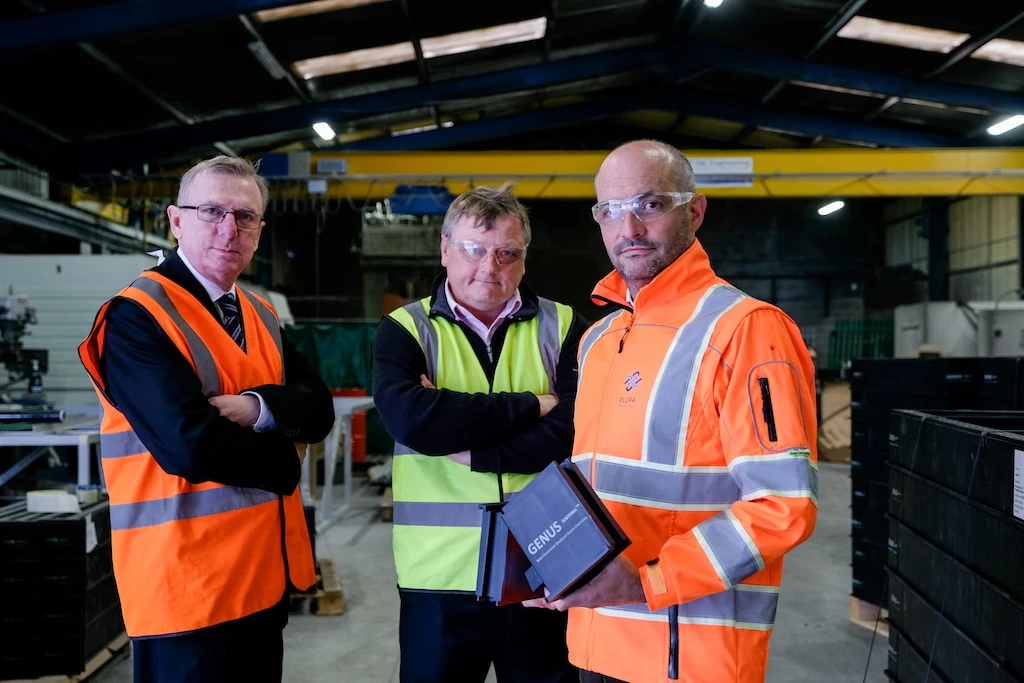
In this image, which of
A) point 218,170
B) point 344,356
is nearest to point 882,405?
point 218,170

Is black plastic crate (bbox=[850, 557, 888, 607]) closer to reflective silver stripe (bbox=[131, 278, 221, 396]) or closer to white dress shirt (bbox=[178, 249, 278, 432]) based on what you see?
white dress shirt (bbox=[178, 249, 278, 432])

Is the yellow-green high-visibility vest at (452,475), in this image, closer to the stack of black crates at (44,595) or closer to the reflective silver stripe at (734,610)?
the reflective silver stripe at (734,610)

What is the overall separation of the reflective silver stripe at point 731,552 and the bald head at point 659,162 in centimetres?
73

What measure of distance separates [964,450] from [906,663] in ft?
3.30

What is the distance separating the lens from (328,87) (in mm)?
10336

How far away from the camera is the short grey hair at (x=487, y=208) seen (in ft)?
7.00

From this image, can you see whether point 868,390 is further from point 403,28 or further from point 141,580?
point 403,28

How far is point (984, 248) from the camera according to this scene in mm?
15180

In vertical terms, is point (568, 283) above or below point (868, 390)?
above

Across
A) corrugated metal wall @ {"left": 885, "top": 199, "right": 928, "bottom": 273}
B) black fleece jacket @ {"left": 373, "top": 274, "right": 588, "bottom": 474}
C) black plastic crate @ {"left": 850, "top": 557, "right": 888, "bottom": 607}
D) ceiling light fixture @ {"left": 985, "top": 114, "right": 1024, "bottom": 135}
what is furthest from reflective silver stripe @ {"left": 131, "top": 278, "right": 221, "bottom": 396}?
corrugated metal wall @ {"left": 885, "top": 199, "right": 928, "bottom": 273}

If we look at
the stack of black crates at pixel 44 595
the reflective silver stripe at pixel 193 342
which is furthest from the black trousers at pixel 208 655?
the stack of black crates at pixel 44 595

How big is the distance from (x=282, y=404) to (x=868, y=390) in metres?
3.91

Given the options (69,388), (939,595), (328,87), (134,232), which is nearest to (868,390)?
(939,595)

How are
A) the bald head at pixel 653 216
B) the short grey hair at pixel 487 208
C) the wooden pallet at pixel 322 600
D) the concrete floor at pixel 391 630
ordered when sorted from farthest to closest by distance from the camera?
1. the wooden pallet at pixel 322 600
2. the concrete floor at pixel 391 630
3. the short grey hair at pixel 487 208
4. the bald head at pixel 653 216
